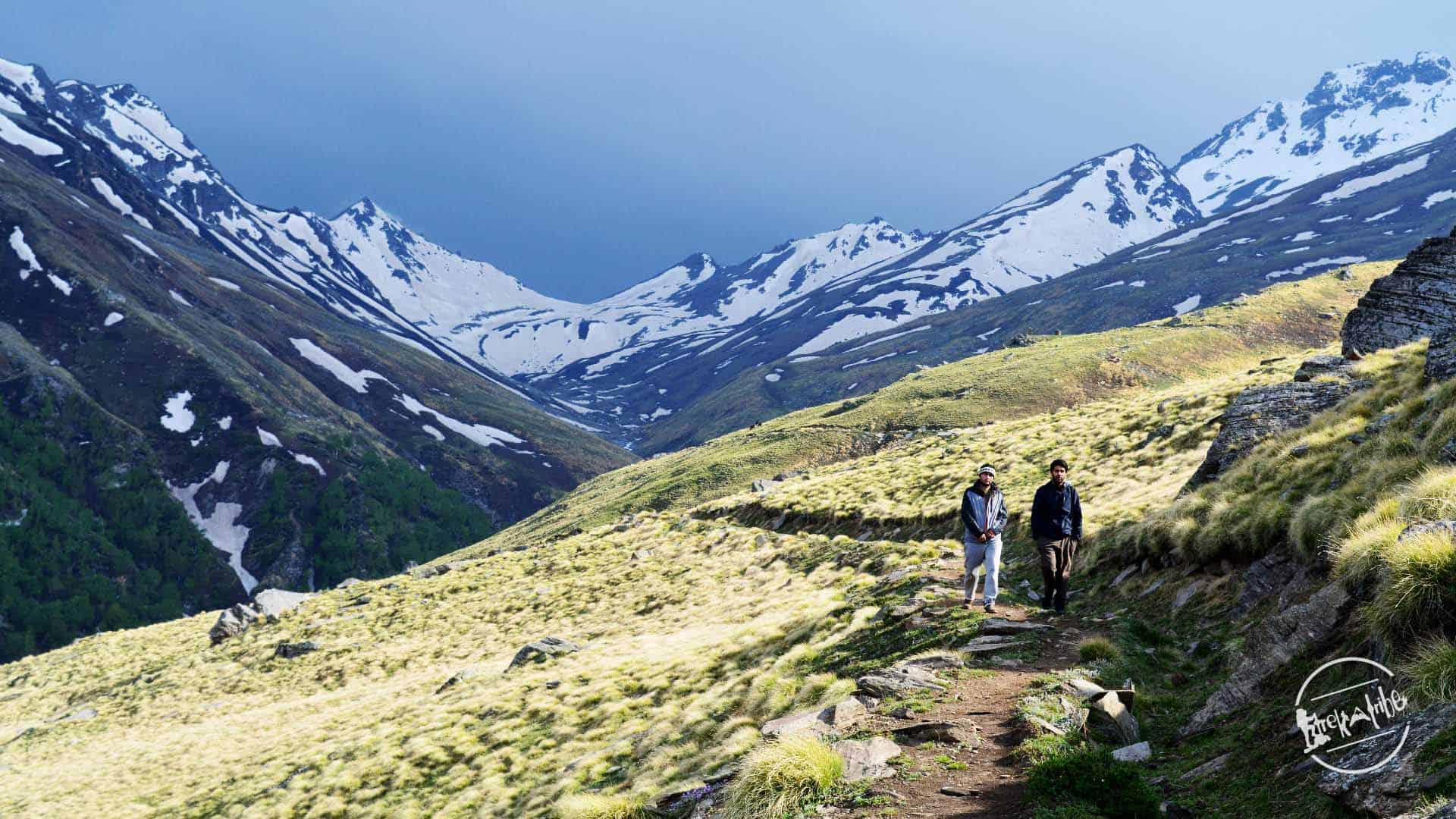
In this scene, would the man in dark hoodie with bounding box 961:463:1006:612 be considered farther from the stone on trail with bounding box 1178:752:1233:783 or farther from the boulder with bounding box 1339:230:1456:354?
the boulder with bounding box 1339:230:1456:354

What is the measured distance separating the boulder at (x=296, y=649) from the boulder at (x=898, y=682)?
41.0m

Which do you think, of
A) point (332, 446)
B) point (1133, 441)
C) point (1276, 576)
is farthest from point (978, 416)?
point (332, 446)

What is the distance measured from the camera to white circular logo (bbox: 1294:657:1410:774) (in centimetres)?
645

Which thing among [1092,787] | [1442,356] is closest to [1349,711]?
[1092,787]

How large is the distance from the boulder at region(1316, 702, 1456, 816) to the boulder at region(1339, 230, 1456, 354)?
23821 millimetres

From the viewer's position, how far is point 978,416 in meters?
98.0

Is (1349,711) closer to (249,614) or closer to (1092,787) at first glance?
(1092,787)

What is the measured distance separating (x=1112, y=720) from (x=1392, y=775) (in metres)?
4.20

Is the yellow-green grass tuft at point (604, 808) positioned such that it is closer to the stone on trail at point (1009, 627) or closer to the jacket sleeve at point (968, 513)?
the stone on trail at point (1009, 627)

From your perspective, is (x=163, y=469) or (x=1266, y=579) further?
(x=163, y=469)

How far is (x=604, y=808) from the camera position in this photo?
11.9 meters

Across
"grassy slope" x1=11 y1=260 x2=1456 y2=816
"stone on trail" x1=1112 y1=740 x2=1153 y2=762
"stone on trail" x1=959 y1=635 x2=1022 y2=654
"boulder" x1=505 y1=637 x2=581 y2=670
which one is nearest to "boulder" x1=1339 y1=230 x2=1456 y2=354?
"grassy slope" x1=11 y1=260 x2=1456 y2=816

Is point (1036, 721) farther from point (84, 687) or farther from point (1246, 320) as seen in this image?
point (1246, 320)

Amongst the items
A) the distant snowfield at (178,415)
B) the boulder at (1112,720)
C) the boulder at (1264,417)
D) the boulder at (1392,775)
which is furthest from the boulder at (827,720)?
the distant snowfield at (178,415)
